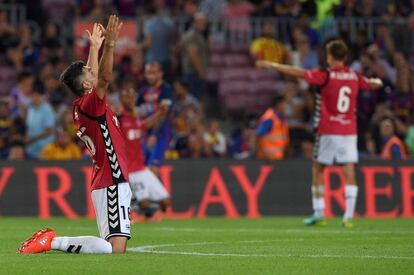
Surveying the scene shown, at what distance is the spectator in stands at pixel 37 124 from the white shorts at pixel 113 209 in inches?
440

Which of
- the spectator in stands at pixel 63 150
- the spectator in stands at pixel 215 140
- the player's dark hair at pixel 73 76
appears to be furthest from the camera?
A: the spectator in stands at pixel 215 140

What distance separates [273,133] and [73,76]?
35.7ft

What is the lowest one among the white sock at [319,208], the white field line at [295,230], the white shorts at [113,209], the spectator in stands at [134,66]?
A: the white field line at [295,230]

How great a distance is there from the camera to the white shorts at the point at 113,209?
37.0 feet

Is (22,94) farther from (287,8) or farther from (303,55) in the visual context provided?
(287,8)

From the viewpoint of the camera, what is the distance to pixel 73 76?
37.0ft

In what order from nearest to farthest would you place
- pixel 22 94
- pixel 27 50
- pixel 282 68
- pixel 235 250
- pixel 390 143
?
1. pixel 235 250
2. pixel 282 68
3. pixel 390 143
4. pixel 22 94
5. pixel 27 50

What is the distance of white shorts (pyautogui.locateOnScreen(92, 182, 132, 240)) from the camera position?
11281mm

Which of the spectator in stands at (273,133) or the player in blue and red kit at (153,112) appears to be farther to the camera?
the spectator in stands at (273,133)

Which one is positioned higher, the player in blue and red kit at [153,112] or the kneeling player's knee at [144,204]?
the player in blue and red kit at [153,112]

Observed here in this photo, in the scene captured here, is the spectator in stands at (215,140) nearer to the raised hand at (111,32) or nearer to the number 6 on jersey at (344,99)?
the number 6 on jersey at (344,99)

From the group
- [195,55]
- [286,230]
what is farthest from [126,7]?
[286,230]

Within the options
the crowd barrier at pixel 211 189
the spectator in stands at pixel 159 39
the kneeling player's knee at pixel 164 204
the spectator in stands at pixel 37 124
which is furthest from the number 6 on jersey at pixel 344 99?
the spectator in stands at pixel 159 39

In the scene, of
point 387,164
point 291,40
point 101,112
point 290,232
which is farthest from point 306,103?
point 101,112
